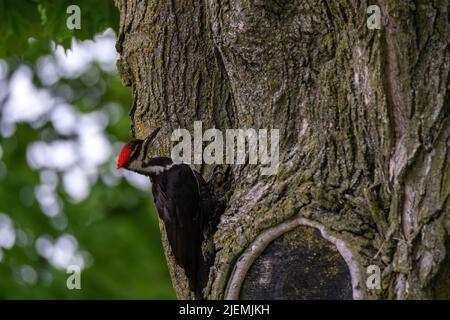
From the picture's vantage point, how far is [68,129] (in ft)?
31.9

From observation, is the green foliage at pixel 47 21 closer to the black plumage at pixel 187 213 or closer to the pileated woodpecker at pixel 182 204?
the pileated woodpecker at pixel 182 204

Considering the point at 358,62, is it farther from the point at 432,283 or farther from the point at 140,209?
the point at 140,209

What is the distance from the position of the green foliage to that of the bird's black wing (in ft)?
Answer: 4.27

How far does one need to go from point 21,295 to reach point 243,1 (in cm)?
460

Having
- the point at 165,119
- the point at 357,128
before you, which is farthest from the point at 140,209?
the point at 357,128

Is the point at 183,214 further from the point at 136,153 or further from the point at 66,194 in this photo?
the point at 66,194

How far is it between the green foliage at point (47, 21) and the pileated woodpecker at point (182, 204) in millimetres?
1140

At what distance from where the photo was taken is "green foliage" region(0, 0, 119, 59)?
509cm

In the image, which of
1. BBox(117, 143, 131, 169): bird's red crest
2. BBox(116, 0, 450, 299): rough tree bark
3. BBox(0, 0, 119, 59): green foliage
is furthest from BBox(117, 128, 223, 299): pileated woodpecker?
BBox(0, 0, 119, 59): green foliage

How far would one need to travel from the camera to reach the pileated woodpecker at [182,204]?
384 centimetres

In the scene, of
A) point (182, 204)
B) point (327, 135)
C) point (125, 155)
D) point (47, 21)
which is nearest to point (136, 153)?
point (125, 155)

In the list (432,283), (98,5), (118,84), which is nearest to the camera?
(432,283)

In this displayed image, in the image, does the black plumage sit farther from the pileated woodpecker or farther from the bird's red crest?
the bird's red crest

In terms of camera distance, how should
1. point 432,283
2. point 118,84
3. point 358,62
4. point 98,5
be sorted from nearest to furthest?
point 432,283, point 358,62, point 98,5, point 118,84
